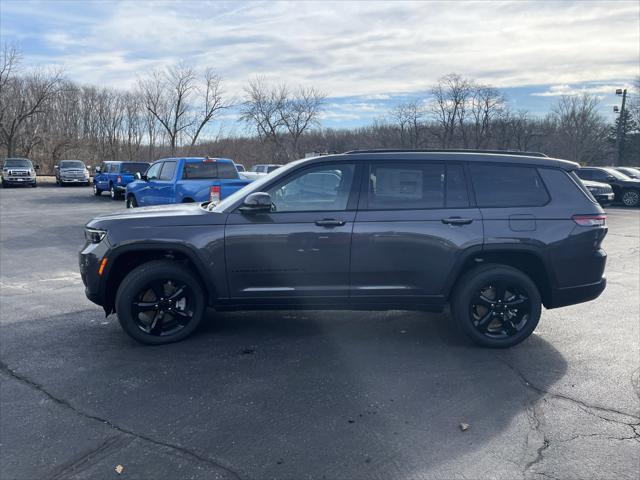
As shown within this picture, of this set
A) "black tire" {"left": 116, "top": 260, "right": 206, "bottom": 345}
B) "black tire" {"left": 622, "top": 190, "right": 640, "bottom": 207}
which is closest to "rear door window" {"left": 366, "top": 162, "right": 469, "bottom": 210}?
"black tire" {"left": 116, "top": 260, "right": 206, "bottom": 345}

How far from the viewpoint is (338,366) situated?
4418mm

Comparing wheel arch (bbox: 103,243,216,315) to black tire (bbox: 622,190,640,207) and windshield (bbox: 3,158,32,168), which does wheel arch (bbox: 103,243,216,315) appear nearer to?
black tire (bbox: 622,190,640,207)

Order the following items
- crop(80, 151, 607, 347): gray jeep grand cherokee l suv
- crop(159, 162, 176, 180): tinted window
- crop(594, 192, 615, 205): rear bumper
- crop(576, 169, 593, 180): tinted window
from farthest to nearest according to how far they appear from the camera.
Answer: crop(576, 169, 593, 180): tinted window → crop(594, 192, 615, 205): rear bumper → crop(159, 162, 176, 180): tinted window → crop(80, 151, 607, 347): gray jeep grand cherokee l suv

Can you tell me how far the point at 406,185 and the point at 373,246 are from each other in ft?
2.24

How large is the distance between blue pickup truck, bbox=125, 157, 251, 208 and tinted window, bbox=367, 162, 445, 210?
700cm

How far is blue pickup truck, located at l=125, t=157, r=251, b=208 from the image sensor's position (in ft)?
38.5

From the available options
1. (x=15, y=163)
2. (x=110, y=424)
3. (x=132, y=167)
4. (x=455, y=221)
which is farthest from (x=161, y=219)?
(x=15, y=163)

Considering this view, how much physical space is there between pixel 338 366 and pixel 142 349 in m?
1.88

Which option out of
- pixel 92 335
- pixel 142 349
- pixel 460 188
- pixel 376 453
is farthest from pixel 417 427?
pixel 92 335

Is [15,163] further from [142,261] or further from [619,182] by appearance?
[619,182]

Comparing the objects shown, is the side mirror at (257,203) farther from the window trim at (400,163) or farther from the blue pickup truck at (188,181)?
the blue pickup truck at (188,181)

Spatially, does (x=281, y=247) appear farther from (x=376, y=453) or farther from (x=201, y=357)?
(x=376, y=453)

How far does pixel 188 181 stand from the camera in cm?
1226

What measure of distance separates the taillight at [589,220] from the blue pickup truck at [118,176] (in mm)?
21717
